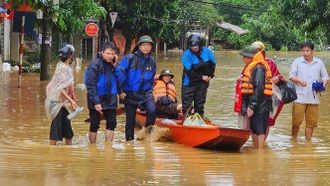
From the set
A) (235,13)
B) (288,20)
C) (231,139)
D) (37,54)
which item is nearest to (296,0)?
(288,20)

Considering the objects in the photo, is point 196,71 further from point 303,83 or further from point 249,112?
point 303,83

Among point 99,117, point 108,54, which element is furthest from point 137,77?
point 99,117

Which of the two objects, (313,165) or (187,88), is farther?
(187,88)

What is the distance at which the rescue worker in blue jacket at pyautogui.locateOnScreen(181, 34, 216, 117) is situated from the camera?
31.4 feet

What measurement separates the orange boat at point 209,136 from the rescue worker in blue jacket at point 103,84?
0.97 meters

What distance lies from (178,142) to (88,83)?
1.57m

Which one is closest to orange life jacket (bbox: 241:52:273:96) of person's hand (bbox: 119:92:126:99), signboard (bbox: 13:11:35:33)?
person's hand (bbox: 119:92:126:99)

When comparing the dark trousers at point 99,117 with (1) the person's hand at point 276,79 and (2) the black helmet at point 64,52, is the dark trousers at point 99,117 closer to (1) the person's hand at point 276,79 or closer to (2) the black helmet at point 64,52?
(2) the black helmet at point 64,52

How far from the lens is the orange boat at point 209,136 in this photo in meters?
8.33

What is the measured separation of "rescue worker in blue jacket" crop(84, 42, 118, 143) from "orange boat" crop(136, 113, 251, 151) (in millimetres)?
967

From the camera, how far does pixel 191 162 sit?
780cm

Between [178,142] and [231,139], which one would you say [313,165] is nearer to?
[231,139]

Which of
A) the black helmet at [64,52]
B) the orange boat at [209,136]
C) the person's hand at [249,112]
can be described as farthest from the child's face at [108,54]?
the person's hand at [249,112]

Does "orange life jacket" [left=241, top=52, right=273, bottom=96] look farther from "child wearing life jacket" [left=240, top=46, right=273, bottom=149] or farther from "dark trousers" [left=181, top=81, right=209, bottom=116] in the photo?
"dark trousers" [left=181, top=81, right=209, bottom=116]
